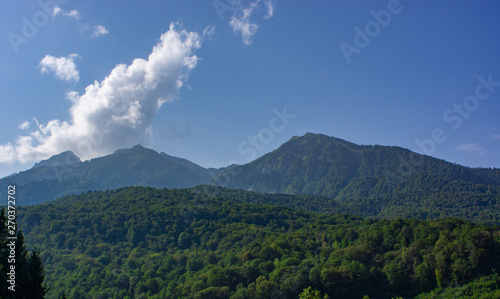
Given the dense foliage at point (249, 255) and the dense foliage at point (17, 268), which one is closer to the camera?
the dense foliage at point (17, 268)

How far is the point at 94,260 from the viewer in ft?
363

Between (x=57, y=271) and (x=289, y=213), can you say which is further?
(x=289, y=213)

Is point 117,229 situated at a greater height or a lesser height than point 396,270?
greater

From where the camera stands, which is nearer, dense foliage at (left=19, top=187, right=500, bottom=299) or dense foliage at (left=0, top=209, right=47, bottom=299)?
dense foliage at (left=0, top=209, right=47, bottom=299)

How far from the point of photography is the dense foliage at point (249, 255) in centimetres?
7131

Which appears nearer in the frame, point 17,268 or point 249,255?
point 17,268

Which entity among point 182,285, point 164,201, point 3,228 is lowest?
point 182,285

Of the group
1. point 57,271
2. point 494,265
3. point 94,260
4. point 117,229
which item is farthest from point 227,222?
point 494,265

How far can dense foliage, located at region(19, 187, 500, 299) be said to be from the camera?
234 ft

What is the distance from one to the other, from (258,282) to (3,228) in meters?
60.9

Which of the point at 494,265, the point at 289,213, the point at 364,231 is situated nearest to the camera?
the point at 494,265

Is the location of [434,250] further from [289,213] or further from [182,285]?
[289,213]

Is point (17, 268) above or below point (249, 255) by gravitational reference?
above

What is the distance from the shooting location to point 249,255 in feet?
313
